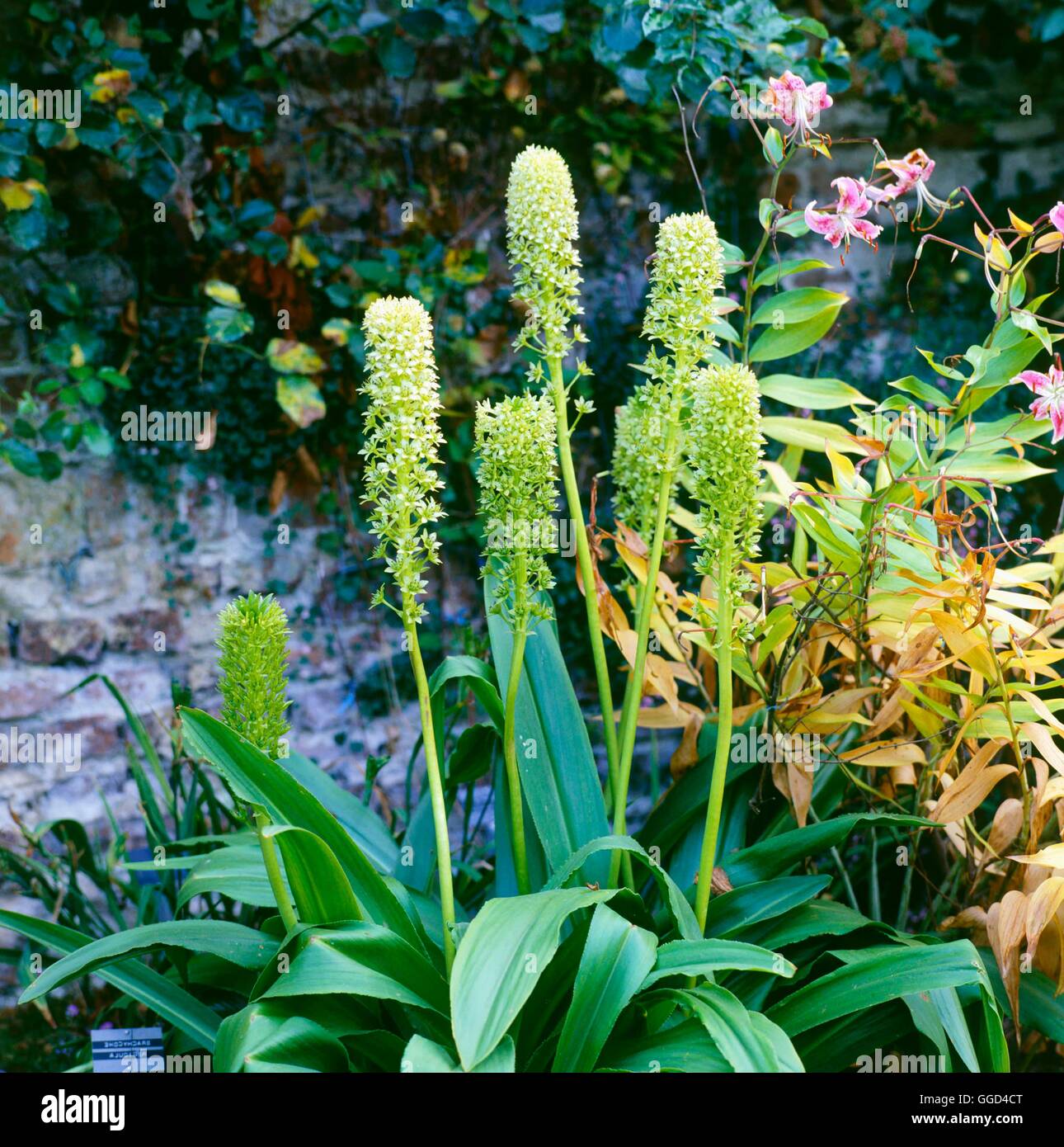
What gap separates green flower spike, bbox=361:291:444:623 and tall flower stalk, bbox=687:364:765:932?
330 mm

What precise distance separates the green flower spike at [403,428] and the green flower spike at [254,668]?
146 mm

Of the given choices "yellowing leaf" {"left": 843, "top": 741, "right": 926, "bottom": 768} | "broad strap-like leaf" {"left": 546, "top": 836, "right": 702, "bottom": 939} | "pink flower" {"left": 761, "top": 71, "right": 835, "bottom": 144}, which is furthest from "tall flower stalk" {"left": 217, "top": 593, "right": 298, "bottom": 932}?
"pink flower" {"left": 761, "top": 71, "right": 835, "bottom": 144}

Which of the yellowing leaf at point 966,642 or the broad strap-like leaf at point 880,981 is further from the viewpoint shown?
the yellowing leaf at point 966,642

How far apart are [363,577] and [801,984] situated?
5.71 feet

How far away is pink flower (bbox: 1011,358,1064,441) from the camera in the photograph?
4.79 feet

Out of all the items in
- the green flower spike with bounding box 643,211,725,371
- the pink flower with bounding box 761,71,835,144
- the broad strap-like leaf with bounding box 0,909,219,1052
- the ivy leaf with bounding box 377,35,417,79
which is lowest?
the broad strap-like leaf with bounding box 0,909,219,1052

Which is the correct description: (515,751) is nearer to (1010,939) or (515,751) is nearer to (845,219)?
(1010,939)

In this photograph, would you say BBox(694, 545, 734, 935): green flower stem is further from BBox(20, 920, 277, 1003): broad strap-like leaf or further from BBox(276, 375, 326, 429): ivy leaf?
BBox(276, 375, 326, 429): ivy leaf

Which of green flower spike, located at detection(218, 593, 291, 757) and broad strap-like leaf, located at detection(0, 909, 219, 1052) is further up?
green flower spike, located at detection(218, 593, 291, 757)

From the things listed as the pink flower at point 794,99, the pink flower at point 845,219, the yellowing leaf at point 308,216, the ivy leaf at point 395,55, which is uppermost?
the ivy leaf at point 395,55

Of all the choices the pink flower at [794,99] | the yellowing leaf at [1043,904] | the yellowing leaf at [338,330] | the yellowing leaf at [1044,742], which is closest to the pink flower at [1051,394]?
the yellowing leaf at [1044,742]

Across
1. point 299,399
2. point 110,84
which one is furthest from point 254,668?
point 110,84

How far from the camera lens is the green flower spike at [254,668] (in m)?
1.25

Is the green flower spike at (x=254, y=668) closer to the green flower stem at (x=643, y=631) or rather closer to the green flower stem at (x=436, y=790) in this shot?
the green flower stem at (x=436, y=790)
